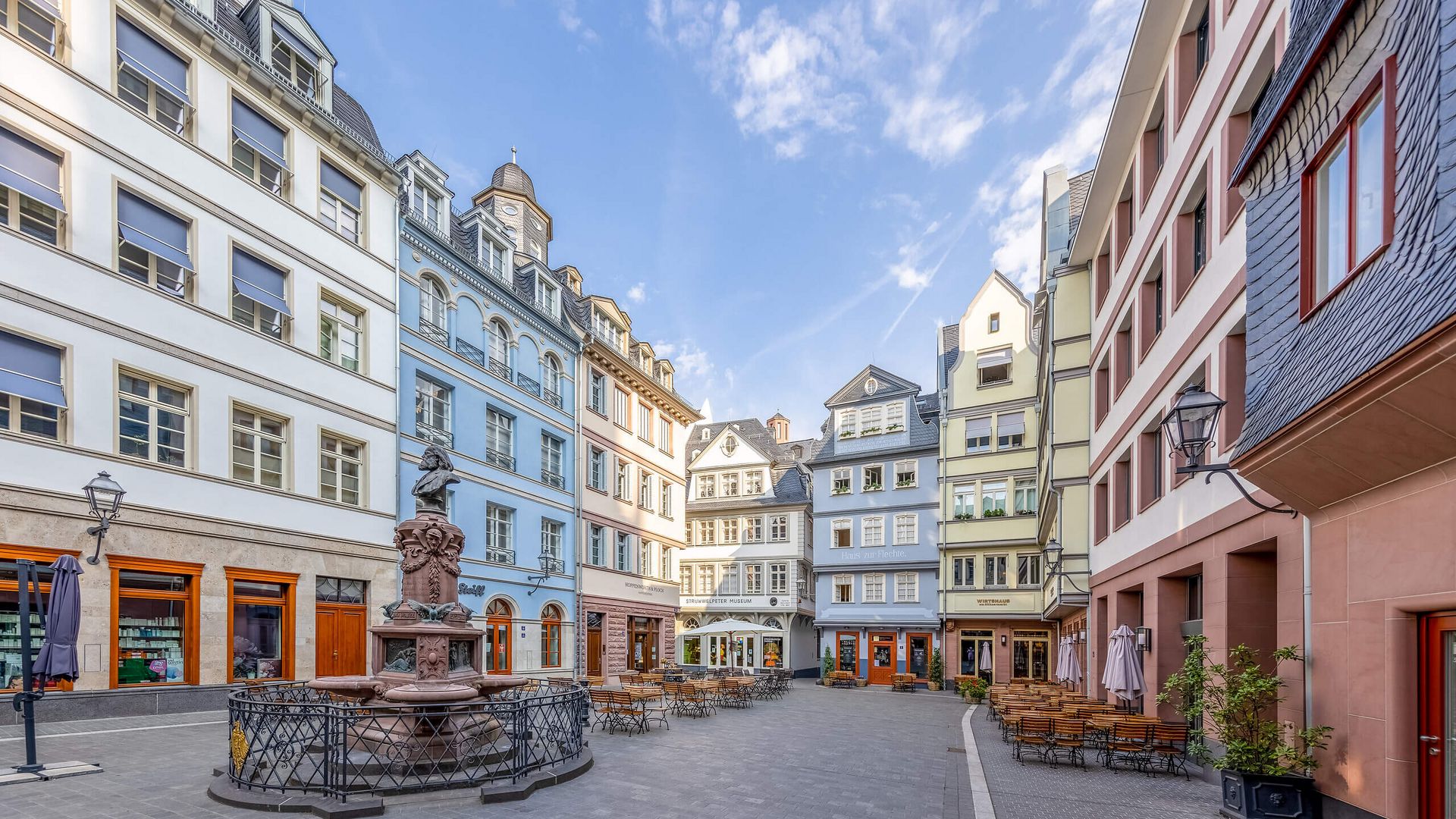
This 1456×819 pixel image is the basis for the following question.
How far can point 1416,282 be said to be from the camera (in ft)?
18.1

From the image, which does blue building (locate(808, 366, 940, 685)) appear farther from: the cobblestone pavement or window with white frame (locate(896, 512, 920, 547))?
the cobblestone pavement

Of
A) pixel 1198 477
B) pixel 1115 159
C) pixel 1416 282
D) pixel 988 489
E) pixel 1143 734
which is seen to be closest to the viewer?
pixel 1416 282

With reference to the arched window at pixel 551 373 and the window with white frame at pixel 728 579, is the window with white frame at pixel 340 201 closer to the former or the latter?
the arched window at pixel 551 373

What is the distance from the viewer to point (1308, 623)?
805cm

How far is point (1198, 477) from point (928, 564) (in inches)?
932

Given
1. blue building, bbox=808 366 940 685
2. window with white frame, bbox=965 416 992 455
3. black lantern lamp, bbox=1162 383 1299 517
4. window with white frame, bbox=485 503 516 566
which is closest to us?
black lantern lamp, bbox=1162 383 1299 517

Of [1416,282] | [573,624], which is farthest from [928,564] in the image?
[1416,282]

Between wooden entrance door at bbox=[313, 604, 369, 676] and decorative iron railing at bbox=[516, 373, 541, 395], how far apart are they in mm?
9819

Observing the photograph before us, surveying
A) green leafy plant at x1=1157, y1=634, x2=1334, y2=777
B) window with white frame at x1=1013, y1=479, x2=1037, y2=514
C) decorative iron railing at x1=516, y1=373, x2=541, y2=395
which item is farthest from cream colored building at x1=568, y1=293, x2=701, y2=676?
green leafy plant at x1=1157, y1=634, x2=1334, y2=777

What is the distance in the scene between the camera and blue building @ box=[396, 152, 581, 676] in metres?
23.2

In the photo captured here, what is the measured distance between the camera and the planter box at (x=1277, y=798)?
7.61 meters

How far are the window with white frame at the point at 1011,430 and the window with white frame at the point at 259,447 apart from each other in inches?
1017

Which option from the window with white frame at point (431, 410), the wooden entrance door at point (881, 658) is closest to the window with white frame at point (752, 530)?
the wooden entrance door at point (881, 658)

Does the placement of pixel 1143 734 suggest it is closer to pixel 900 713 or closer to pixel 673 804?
pixel 673 804
